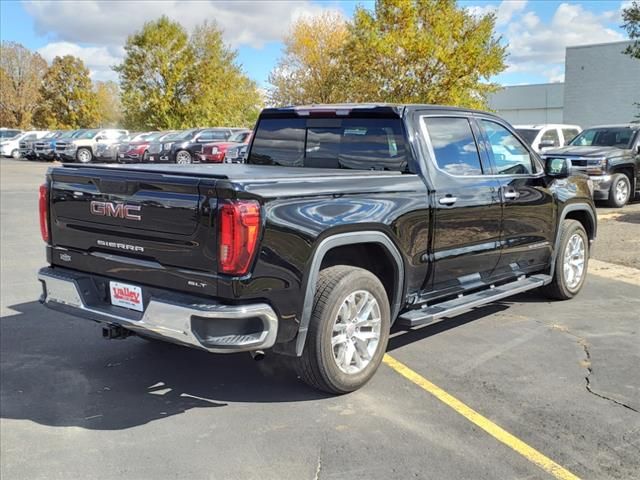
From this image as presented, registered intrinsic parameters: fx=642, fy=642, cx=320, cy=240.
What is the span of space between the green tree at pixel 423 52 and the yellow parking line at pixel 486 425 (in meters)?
20.0

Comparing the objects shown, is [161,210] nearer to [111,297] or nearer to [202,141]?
[111,297]

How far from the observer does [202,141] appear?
27.3 m

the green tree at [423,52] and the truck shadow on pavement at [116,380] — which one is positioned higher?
the green tree at [423,52]

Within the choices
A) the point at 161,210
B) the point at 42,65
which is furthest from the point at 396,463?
the point at 42,65

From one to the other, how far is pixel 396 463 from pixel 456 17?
22.9 m

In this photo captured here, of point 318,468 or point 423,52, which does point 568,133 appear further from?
point 318,468

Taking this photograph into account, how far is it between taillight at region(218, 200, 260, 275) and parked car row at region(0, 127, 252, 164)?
1931 centimetres

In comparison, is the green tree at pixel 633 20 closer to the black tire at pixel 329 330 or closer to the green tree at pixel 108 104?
the black tire at pixel 329 330

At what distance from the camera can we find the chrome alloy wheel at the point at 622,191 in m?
14.1

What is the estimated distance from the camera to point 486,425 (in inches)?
152

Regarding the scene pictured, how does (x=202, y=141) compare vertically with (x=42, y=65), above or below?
below

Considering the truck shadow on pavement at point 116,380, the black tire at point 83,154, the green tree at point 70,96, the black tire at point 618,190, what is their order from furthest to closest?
1. the green tree at point 70,96
2. the black tire at point 83,154
3. the black tire at point 618,190
4. the truck shadow on pavement at point 116,380

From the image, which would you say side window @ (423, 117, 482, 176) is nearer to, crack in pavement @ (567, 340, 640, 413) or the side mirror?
the side mirror

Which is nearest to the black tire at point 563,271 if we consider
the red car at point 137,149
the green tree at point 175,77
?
the red car at point 137,149
